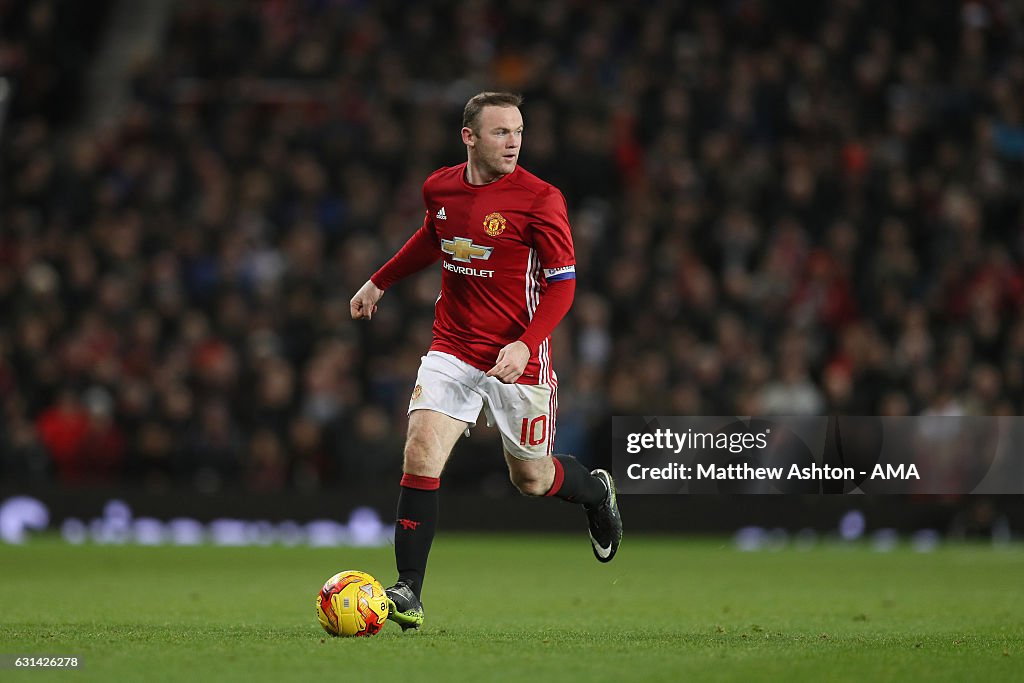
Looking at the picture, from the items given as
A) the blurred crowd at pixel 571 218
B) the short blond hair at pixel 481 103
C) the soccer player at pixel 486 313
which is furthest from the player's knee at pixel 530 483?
the blurred crowd at pixel 571 218

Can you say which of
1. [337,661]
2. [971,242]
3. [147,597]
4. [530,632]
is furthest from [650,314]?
[337,661]

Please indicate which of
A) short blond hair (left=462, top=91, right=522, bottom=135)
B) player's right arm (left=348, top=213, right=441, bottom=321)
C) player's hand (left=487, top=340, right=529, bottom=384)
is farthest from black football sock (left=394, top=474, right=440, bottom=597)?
short blond hair (left=462, top=91, right=522, bottom=135)

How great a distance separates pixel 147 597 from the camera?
977 centimetres

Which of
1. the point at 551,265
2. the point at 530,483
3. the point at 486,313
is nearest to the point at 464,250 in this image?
the point at 486,313

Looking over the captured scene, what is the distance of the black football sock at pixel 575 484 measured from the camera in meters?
8.31

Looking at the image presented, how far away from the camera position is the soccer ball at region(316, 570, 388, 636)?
709 cm

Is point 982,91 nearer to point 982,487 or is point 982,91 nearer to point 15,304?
point 982,487

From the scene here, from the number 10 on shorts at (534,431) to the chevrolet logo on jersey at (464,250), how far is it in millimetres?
828

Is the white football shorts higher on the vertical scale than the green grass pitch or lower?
higher

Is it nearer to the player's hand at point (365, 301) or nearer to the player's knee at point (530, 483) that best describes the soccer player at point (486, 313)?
the player's knee at point (530, 483)

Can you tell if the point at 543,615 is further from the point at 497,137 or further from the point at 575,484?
the point at 497,137

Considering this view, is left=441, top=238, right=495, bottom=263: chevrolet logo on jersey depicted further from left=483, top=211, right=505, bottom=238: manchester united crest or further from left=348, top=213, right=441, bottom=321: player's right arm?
left=348, top=213, right=441, bottom=321: player's right arm

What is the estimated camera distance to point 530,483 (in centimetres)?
817

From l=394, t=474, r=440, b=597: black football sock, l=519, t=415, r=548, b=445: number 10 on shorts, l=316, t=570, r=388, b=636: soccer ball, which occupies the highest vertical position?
l=519, t=415, r=548, b=445: number 10 on shorts
